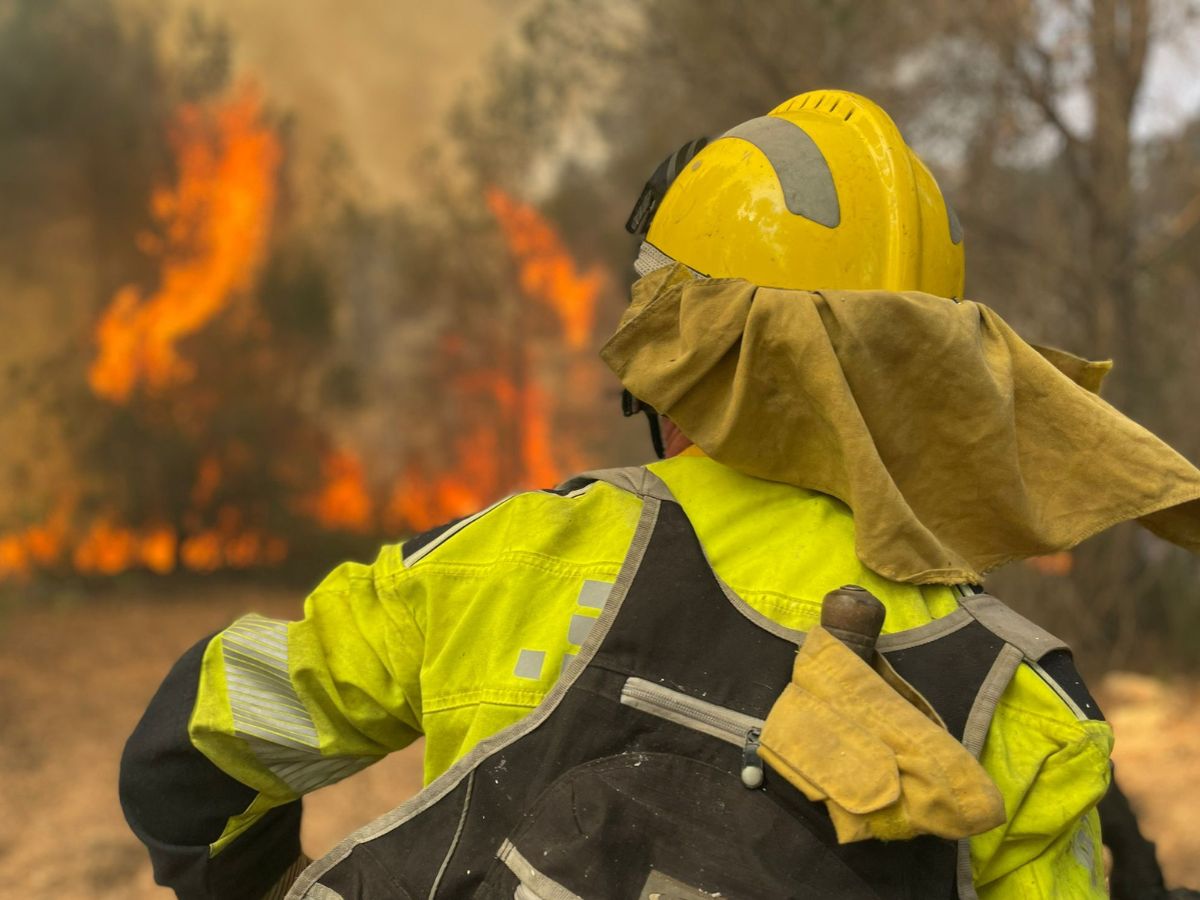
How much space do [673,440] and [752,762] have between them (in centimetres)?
65

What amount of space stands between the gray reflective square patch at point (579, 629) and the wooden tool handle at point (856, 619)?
0.96 feet

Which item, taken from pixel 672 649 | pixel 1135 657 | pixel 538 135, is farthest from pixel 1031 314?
pixel 672 649

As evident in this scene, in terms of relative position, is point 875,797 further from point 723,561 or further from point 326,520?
point 326,520

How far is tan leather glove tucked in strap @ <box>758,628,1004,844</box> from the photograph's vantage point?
0.99 m

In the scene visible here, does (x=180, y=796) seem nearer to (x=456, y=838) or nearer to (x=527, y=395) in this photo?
(x=456, y=838)

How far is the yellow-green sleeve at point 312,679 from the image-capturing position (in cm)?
135

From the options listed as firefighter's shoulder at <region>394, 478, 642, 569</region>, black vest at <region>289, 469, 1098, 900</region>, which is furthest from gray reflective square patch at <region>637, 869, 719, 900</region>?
firefighter's shoulder at <region>394, 478, 642, 569</region>

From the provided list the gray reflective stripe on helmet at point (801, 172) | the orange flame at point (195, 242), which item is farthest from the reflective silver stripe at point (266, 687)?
the orange flame at point (195, 242)

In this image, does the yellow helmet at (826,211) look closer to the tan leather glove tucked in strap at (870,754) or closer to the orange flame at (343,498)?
the tan leather glove tucked in strap at (870,754)

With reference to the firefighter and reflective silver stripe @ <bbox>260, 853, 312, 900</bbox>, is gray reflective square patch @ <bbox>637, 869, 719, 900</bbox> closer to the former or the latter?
the firefighter

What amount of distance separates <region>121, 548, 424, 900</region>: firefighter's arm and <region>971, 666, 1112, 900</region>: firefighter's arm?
2.38ft

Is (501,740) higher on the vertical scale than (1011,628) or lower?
lower

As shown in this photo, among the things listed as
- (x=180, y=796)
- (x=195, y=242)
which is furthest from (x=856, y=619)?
(x=195, y=242)

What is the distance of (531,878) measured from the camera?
45.6 inches
